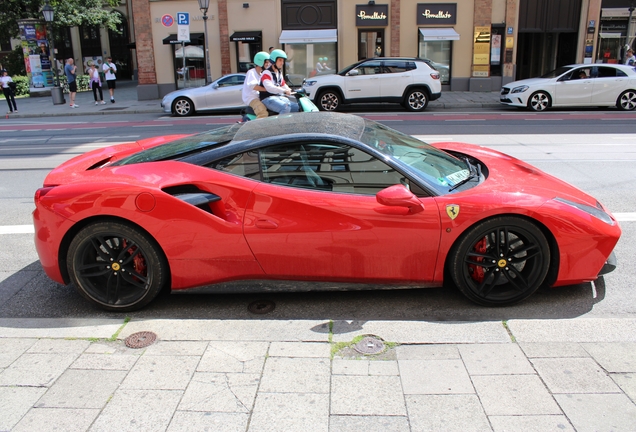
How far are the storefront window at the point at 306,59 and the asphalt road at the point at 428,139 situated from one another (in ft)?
21.5

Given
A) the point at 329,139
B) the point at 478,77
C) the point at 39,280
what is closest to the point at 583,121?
the point at 478,77

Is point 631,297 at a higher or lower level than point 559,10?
lower

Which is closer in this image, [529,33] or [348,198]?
[348,198]

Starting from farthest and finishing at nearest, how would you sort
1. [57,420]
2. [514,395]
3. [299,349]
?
1. [299,349]
2. [514,395]
3. [57,420]

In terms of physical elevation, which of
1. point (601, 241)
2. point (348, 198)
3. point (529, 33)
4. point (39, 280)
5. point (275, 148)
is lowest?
point (39, 280)

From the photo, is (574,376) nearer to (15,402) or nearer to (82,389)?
(82,389)

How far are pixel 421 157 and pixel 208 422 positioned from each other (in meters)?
2.58

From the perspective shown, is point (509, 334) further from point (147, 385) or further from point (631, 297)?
point (147, 385)

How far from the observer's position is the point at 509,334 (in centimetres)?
365

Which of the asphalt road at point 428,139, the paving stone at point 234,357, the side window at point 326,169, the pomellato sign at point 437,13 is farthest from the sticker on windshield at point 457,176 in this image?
the pomellato sign at point 437,13

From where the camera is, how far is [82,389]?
3.10 m

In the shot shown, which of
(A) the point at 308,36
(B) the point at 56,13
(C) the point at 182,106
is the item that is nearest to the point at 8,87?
(C) the point at 182,106

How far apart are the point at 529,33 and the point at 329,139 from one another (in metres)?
23.4

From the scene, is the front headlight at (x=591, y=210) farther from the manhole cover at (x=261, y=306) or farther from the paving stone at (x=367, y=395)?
the manhole cover at (x=261, y=306)
